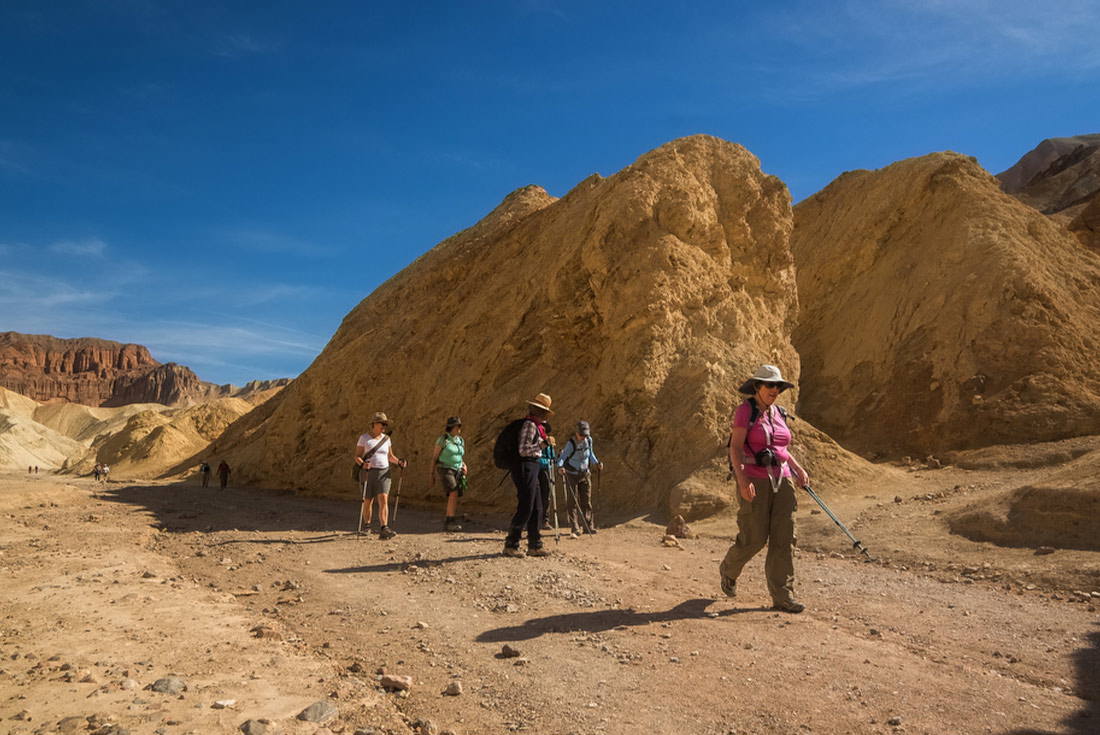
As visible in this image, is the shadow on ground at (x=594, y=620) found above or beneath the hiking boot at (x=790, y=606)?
beneath

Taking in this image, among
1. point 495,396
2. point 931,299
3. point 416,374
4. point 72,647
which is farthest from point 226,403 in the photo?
point 72,647

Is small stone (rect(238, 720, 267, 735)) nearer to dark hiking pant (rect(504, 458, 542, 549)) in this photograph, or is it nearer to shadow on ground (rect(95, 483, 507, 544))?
dark hiking pant (rect(504, 458, 542, 549))

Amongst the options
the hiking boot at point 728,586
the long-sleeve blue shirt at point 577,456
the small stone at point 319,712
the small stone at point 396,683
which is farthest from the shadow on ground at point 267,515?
the small stone at point 319,712

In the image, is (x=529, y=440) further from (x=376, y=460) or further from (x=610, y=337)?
(x=610, y=337)

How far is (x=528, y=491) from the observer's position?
7.81m

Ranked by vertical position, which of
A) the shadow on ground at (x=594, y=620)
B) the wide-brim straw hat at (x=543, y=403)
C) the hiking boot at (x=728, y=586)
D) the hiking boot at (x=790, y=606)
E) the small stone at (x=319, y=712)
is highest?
the wide-brim straw hat at (x=543, y=403)

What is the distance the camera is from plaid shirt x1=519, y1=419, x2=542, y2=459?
7.87m

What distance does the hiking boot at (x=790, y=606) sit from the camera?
5.42m

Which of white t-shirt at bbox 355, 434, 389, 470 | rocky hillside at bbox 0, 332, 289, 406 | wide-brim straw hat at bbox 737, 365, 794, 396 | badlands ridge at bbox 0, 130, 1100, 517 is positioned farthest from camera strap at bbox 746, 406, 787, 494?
rocky hillside at bbox 0, 332, 289, 406

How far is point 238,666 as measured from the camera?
164 inches

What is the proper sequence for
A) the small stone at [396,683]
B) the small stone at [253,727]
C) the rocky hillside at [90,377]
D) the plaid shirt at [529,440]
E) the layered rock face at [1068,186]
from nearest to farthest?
the small stone at [253,727], the small stone at [396,683], the plaid shirt at [529,440], the layered rock face at [1068,186], the rocky hillside at [90,377]

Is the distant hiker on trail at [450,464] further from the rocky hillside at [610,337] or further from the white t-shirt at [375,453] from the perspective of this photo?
the rocky hillside at [610,337]

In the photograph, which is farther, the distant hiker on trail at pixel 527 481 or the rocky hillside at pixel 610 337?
the rocky hillside at pixel 610 337

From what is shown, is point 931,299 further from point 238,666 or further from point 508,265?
point 238,666
